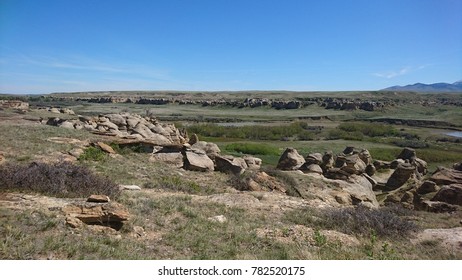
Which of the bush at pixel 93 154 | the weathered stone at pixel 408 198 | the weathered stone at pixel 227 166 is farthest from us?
the weathered stone at pixel 408 198

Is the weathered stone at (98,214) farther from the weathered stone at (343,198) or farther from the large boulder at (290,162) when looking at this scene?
the large boulder at (290,162)

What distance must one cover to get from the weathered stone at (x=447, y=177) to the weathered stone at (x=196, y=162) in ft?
41.2

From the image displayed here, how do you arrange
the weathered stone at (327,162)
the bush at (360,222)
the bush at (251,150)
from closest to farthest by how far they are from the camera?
the bush at (360,222)
the weathered stone at (327,162)
the bush at (251,150)

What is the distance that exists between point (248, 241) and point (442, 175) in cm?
1781

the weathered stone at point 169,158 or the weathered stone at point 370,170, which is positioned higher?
the weathered stone at point 169,158

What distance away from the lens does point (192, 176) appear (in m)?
17.0

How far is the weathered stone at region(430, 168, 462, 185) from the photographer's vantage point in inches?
804

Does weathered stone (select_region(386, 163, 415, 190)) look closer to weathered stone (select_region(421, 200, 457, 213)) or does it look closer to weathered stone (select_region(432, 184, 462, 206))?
weathered stone (select_region(432, 184, 462, 206))

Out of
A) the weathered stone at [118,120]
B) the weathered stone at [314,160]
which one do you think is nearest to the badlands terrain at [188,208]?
the weathered stone at [314,160]

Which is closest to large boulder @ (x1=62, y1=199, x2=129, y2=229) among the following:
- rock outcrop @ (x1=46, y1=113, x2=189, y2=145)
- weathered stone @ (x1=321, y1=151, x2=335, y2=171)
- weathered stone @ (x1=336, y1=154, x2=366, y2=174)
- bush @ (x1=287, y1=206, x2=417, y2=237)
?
bush @ (x1=287, y1=206, x2=417, y2=237)

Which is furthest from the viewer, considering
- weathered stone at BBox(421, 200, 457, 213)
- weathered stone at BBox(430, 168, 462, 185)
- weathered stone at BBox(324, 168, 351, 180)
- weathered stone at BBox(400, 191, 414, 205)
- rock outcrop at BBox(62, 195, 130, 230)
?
weathered stone at BBox(324, 168, 351, 180)

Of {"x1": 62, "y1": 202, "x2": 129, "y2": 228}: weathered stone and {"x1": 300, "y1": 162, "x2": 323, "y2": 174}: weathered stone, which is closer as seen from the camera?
{"x1": 62, "y1": 202, "x2": 129, "y2": 228}: weathered stone

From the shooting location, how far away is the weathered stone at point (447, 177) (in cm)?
2042

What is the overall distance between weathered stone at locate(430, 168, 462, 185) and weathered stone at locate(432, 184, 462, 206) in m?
3.99
